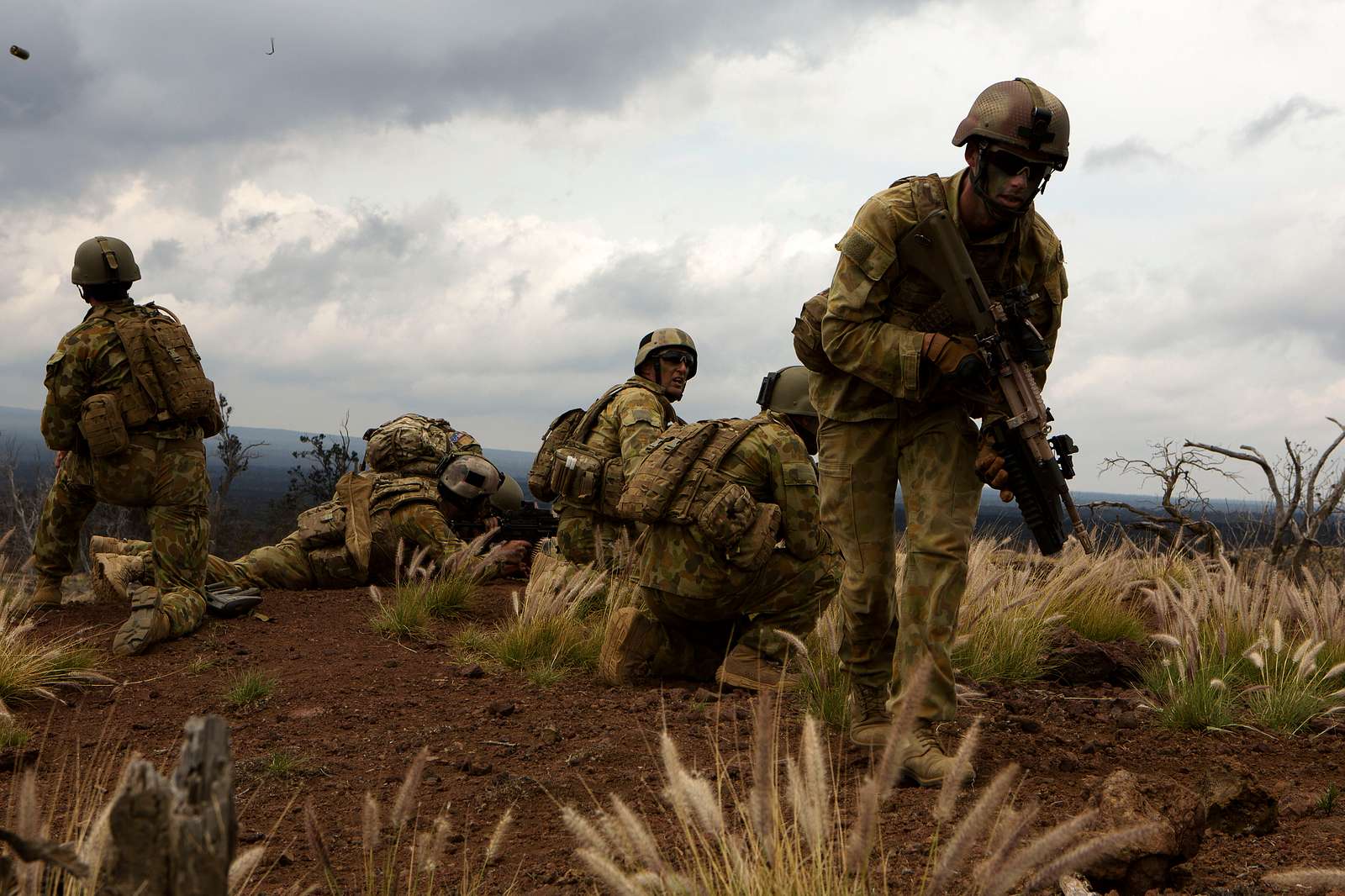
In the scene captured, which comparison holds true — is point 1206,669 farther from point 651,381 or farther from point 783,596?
point 651,381

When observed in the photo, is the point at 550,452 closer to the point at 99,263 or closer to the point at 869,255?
the point at 99,263

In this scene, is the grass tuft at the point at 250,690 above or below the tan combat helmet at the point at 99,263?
below

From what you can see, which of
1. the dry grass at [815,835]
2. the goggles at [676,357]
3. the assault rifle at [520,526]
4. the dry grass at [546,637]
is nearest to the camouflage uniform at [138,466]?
the dry grass at [546,637]

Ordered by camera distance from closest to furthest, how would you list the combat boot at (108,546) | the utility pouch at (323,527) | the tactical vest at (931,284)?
1. the tactical vest at (931,284)
2. the utility pouch at (323,527)
3. the combat boot at (108,546)

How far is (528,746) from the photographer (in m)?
4.81

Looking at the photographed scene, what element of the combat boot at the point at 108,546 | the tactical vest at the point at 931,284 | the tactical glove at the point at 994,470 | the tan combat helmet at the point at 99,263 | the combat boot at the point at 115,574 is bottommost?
the combat boot at the point at 115,574

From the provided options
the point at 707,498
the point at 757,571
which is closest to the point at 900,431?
the point at 707,498

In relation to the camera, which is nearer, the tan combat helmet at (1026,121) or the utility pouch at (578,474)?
the tan combat helmet at (1026,121)

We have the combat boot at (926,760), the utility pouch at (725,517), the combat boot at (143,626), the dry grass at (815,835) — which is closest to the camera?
the dry grass at (815,835)

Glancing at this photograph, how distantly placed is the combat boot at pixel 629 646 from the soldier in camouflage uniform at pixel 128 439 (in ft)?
9.70

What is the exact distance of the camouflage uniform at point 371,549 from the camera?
29.6 ft

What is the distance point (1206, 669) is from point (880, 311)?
239cm

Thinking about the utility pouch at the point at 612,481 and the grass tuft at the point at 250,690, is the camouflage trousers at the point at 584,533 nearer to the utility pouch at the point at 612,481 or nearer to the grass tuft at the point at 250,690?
the utility pouch at the point at 612,481

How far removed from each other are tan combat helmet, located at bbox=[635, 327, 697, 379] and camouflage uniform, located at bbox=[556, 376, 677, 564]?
0.18 metres
